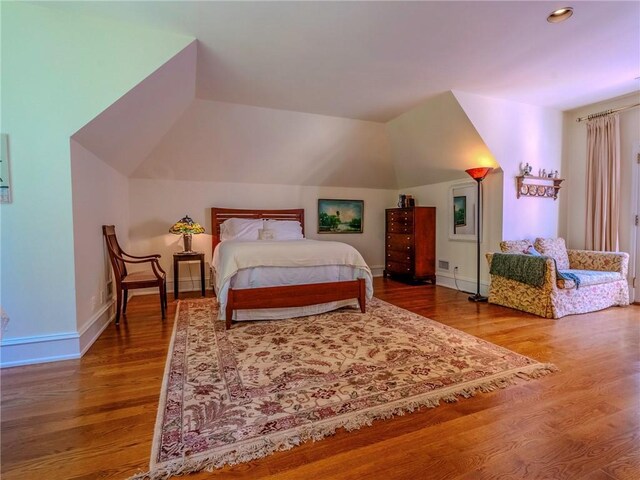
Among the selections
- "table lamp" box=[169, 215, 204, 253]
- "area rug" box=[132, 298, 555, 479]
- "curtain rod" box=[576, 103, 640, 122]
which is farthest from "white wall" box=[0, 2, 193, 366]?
"curtain rod" box=[576, 103, 640, 122]

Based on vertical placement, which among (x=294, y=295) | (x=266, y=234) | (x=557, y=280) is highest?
(x=266, y=234)

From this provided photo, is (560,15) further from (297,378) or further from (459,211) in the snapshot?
(297,378)

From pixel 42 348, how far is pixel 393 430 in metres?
2.67

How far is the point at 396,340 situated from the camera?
2.82 meters

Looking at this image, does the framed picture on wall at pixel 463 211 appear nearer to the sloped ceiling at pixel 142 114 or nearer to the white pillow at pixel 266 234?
the white pillow at pixel 266 234

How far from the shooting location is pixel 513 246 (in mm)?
4117

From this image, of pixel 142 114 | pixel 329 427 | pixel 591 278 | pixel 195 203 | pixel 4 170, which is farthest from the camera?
pixel 195 203

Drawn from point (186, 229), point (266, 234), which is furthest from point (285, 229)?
point (186, 229)

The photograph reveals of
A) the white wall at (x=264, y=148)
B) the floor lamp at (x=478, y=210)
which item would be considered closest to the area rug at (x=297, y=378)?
the floor lamp at (x=478, y=210)

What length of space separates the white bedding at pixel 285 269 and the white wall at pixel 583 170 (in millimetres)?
3548

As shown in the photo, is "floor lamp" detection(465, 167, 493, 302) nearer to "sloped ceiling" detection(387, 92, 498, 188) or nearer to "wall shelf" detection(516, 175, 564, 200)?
"sloped ceiling" detection(387, 92, 498, 188)

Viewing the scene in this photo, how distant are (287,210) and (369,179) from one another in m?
1.74

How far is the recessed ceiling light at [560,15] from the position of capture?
233cm

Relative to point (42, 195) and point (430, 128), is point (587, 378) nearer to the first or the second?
point (430, 128)
